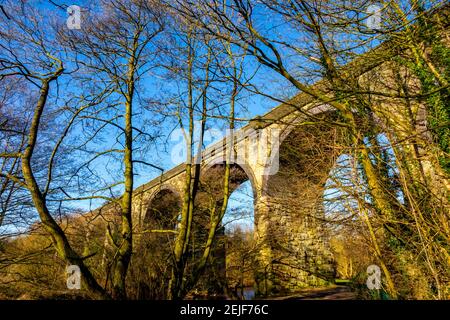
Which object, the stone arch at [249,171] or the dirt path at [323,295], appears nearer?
the dirt path at [323,295]

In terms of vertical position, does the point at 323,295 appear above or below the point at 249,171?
below

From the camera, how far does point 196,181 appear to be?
5434 millimetres

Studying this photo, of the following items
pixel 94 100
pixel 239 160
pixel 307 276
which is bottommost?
pixel 307 276

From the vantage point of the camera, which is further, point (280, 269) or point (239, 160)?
point (239, 160)

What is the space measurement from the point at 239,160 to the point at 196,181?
5.81 meters

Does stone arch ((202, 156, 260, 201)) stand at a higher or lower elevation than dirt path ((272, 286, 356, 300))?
higher

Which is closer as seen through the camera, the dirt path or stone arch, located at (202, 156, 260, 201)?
the dirt path

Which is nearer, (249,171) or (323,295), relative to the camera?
(323,295)

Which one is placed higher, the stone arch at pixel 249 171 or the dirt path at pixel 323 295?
the stone arch at pixel 249 171
